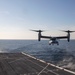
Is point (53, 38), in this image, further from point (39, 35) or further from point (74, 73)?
point (74, 73)

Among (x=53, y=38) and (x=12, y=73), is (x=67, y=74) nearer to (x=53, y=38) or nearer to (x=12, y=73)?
(x=12, y=73)

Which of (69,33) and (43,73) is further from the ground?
(69,33)

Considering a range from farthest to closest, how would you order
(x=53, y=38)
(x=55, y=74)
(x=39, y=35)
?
(x=53, y=38) < (x=39, y=35) < (x=55, y=74)

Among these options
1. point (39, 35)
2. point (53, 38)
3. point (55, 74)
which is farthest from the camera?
point (53, 38)

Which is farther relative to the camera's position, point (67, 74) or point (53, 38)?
point (53, 38)

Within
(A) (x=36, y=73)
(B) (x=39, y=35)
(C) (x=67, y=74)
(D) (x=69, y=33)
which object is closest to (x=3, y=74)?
(A) (x=36, y=73)

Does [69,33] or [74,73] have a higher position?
[69,33]

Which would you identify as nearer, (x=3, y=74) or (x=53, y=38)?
(x=3, y=74)

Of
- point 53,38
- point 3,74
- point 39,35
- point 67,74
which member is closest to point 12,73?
point 3,74
